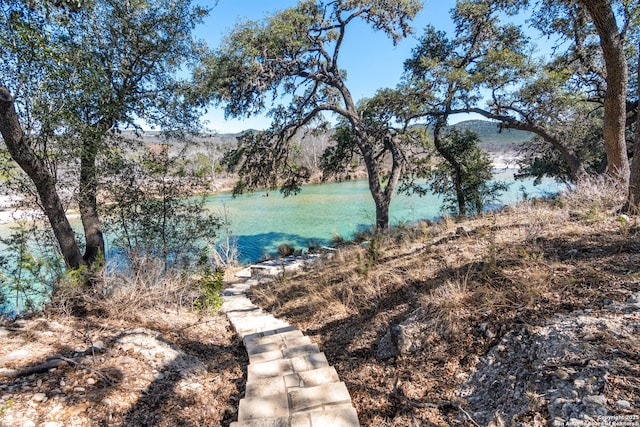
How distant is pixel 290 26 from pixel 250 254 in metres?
8.14

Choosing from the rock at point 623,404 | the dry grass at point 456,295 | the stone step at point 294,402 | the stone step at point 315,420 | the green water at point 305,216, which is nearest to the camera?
the rock at point 623,404

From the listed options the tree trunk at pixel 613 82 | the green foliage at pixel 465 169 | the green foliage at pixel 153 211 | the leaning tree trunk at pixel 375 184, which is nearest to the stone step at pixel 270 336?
the green foliage at pixel 153 211

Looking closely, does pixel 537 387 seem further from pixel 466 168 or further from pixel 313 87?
pixel 466 168

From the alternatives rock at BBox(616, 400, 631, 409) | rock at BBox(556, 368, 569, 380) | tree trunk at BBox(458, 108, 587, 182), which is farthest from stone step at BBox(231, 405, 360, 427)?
tree trunk at BBox(458, 108, 587, 182)

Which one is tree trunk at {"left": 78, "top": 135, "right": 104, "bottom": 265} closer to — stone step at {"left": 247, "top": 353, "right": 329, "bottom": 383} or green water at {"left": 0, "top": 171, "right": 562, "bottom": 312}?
stone step at {"left": 247, "top": 353, "right": 329, "bottom": 383}

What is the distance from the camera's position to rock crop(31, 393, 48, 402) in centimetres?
167

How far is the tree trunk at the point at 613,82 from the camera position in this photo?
370 cm

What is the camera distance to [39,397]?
1.69 meters

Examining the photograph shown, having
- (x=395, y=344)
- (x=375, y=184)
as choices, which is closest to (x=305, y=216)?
(x=375, y=184)

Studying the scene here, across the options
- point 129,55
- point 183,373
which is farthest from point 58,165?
point 183,373

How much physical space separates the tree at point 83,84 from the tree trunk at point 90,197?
1 centimetres

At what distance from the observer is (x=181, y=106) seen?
5398 millimetres

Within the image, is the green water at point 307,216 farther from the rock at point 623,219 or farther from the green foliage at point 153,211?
the rock at point 623,219

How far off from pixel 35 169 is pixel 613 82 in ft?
24.1
